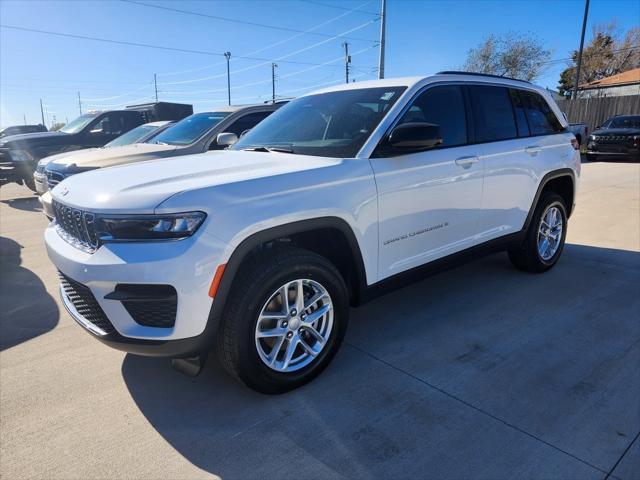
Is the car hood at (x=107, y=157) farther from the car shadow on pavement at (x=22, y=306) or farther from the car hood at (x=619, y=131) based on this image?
the car hood at (x=619, y=131)

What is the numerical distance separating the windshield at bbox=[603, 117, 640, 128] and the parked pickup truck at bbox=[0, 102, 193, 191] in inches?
654

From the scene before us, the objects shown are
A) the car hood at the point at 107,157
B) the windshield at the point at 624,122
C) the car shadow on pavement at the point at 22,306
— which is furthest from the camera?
the windshield at the point at 624,122

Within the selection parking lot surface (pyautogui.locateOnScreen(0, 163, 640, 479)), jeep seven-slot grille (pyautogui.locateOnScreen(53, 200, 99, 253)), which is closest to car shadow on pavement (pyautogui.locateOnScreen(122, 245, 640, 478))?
parking lot surface (pyautogui.locateOnScreen(0, 163, 640, 479))

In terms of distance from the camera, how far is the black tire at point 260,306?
7.90 feet

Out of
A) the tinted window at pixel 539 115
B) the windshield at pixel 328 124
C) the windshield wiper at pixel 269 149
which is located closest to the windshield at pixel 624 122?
the tinted window at pixel 539 115

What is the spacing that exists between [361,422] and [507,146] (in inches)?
109

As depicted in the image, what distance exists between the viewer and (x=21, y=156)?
9.72 metres

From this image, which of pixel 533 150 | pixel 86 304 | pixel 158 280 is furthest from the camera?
pixel 533 150

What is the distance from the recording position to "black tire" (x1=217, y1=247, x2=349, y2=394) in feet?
7.90

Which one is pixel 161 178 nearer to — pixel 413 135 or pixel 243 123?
pixel 413 135

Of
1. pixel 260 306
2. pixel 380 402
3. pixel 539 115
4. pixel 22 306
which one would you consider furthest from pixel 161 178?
pixel 539 115

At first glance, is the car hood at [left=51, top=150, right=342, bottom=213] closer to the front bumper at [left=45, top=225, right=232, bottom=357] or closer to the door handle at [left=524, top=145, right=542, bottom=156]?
the front bumper at [left=45, top=225, right=232, bottom=357]

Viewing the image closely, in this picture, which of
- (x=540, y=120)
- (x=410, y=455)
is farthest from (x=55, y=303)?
(x=540, y=120)

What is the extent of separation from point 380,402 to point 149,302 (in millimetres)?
1423
